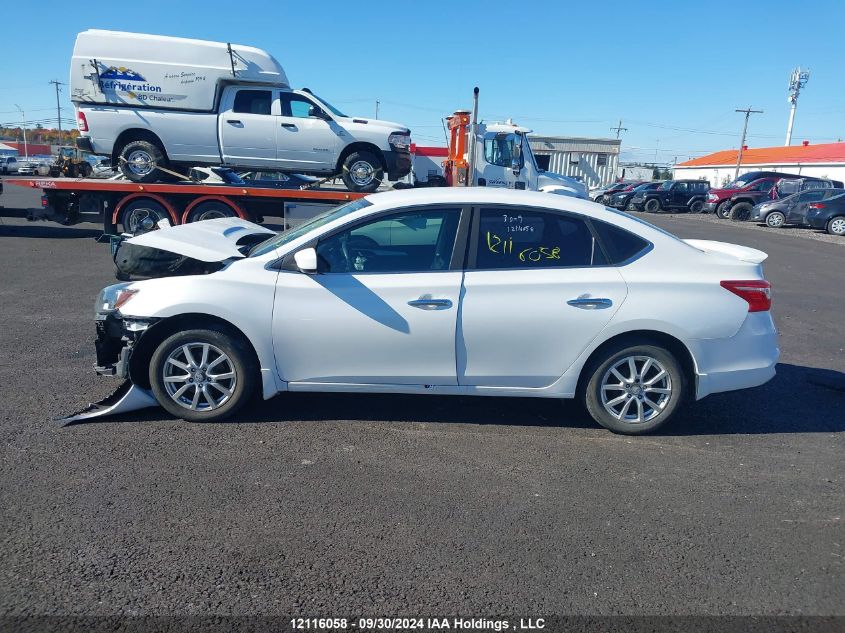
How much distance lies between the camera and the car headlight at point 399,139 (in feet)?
42.0

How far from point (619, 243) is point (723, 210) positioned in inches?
1177

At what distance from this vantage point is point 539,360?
466 cm

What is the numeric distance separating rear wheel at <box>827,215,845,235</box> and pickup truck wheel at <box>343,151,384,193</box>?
1770 cm

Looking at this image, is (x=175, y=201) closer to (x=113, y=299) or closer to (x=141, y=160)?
(x=141, y=160)

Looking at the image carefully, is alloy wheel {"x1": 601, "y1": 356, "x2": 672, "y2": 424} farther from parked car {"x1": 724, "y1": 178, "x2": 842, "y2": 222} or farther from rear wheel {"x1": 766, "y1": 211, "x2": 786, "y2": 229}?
parked car {"x1": 724, "y1": 178, "x2": 842, "y2": 222}

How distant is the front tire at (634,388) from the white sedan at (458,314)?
1 centimetres

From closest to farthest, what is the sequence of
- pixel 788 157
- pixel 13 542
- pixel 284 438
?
pixel 13 542
pixel 284 438
pixel 788 157

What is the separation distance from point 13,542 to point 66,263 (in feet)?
31.3

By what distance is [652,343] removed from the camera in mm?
4684

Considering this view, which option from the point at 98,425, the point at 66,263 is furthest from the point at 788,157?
the point at 98,425

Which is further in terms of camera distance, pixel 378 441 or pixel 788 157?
pixel 788 157

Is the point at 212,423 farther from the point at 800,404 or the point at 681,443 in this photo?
the point at 800,404

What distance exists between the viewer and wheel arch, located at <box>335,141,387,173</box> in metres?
12.8

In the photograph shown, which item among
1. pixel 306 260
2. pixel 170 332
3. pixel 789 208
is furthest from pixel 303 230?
pixel 789 208
